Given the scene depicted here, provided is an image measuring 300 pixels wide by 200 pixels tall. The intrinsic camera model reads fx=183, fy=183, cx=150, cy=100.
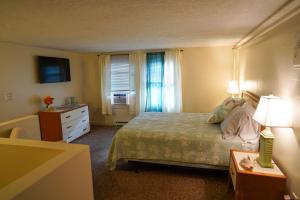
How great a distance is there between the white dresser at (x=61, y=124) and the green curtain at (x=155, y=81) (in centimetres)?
175

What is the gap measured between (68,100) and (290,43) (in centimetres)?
448

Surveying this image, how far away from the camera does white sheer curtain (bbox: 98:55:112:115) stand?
4871 millimetres

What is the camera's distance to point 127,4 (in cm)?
149

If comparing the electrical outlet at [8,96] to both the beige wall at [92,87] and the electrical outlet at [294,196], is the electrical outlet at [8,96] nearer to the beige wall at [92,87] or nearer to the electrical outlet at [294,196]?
the beige wall at [92,87]

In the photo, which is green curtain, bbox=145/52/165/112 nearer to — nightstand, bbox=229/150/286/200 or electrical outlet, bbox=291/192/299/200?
nightstand, bbox=229/150/286/200

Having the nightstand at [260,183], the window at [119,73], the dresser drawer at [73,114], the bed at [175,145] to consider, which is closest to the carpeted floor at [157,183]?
the bed at [175,145]

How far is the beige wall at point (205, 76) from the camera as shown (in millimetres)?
4332

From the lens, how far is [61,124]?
3.69 meters

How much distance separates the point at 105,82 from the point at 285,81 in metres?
4.09

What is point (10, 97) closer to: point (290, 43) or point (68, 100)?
point (68, 100)

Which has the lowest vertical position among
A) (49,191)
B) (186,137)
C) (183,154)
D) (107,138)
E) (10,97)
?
(107,138)

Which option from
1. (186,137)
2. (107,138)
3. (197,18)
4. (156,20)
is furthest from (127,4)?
(107,138)

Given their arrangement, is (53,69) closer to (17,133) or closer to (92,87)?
(92,87)

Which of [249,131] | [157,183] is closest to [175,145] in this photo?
[157,183]
